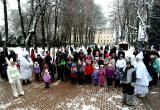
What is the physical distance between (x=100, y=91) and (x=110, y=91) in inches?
18.7

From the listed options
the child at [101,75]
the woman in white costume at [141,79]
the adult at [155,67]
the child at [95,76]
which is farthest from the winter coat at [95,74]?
the woman in white costume at [141,79]

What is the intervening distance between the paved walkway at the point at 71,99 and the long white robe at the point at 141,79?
15.4 inches

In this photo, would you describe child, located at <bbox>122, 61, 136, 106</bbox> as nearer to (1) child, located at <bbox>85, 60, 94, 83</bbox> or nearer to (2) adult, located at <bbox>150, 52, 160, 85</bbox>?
(2) adult, located at <bbox>150, 52, 160, 85</bbox>

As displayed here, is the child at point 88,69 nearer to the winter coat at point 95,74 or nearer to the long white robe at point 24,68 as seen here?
the winter coat at point 95,74

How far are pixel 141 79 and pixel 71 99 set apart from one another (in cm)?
309

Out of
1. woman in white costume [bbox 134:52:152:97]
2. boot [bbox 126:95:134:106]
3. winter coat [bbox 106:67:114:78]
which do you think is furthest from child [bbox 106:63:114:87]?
boot [bbox 126:95:134:106]

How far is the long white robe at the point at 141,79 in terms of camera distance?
43.0 ft

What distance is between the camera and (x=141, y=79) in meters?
13.3

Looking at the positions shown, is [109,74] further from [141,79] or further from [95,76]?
[141,79]

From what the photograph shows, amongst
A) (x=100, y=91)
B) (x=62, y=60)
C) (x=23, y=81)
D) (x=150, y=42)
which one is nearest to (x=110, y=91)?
(x=100, y=91)

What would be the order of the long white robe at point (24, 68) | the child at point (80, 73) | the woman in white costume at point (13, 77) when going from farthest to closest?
the long white robe at point (24, 68) → the child at point (80, 73) → the woman in white costume at point (13, 77)

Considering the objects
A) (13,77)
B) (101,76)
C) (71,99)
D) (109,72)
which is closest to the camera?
(71,99)

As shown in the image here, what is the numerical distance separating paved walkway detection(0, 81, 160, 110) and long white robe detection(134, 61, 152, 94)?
39 cm

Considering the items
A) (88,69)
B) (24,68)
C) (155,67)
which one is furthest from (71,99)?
(155,67)
